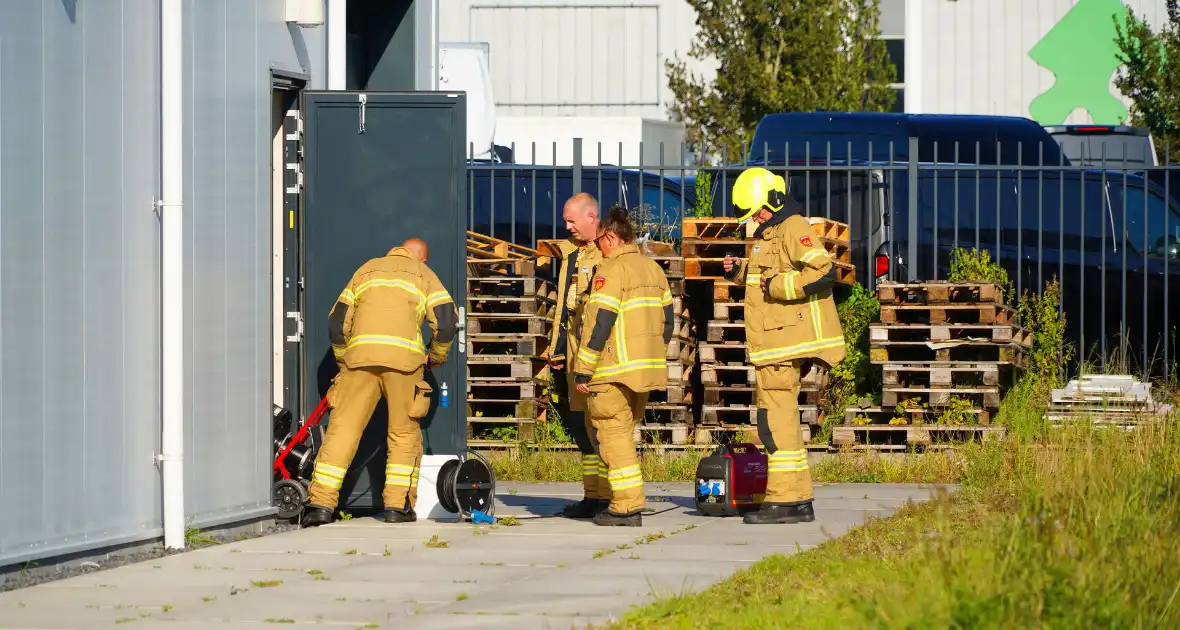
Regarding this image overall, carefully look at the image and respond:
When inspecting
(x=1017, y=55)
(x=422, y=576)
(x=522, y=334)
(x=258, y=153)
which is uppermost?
(x=1017, y=55)

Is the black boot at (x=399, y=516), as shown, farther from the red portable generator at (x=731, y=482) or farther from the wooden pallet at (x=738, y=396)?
the wooden pallet at (x=738, y=396)

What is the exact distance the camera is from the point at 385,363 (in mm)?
10742

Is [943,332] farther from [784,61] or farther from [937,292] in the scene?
[784,61]

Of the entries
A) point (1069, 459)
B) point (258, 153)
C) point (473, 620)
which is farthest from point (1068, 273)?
point (473, 620)

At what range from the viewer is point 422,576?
28.3 ft

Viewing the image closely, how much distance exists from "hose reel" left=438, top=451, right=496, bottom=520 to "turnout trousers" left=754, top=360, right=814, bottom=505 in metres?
1.74

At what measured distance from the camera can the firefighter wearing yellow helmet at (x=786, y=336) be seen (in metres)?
10.7

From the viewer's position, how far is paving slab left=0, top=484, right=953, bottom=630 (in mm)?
7406

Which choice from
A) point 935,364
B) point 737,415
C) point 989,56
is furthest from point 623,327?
point 989,56

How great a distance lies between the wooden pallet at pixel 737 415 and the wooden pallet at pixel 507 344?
57.1 inches

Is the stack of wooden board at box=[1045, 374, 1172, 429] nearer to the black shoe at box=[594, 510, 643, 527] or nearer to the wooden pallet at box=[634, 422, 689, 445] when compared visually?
the wooden pallet at box=[634, 422, 689, 445]

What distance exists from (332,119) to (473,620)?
16.6ft

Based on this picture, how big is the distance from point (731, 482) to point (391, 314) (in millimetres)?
2385

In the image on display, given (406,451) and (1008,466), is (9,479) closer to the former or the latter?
(406,451)
